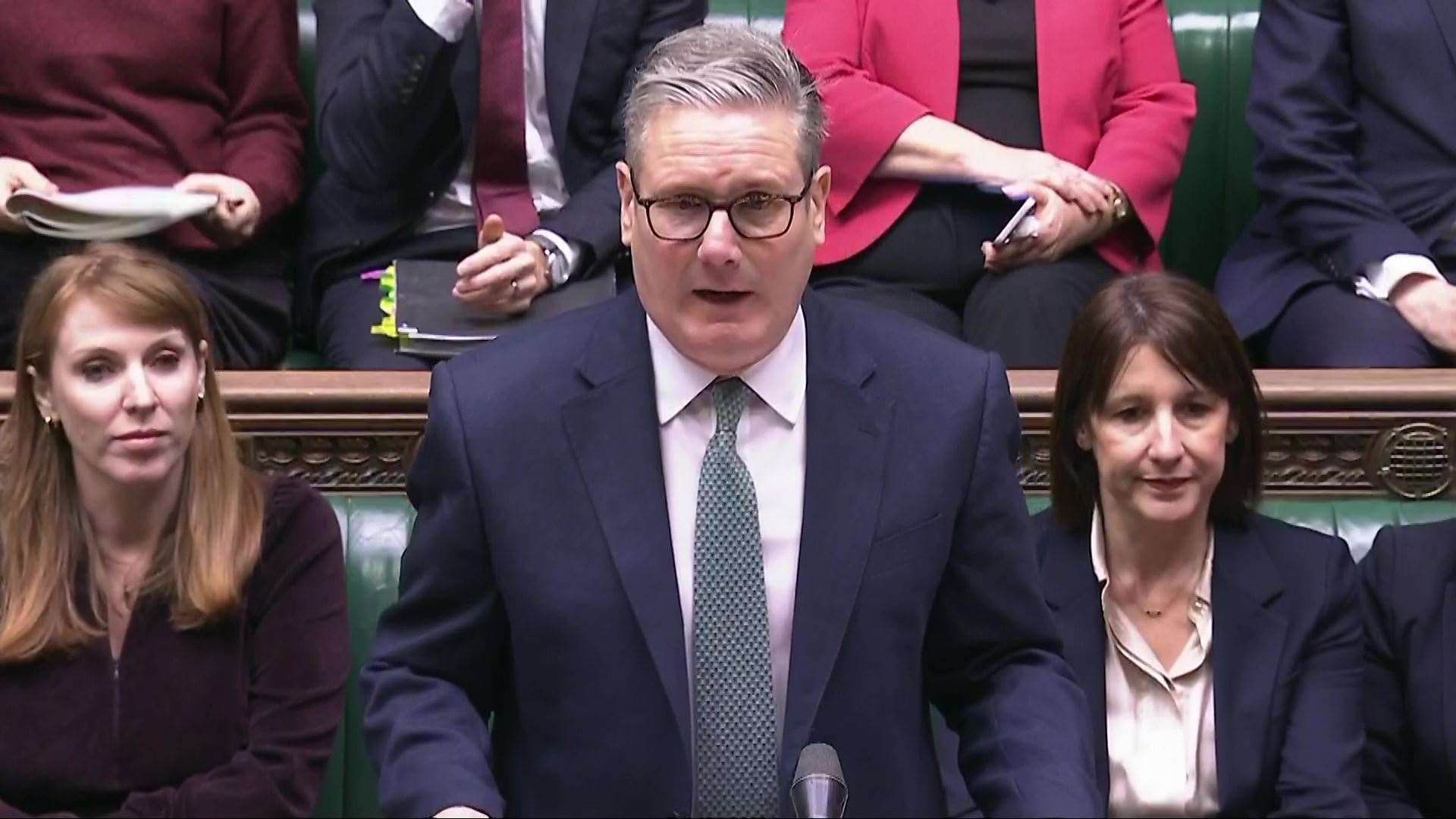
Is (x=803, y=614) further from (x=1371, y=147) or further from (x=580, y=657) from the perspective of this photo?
(x=1371, y=147)

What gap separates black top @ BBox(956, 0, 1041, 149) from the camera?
2.89 meters

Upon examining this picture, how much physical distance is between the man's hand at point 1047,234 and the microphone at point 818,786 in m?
1.51

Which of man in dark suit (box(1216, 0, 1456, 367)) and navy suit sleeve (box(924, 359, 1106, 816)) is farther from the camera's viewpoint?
man in dark suit (box(1216, 0, 1456, 367))

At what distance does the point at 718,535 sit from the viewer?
159 cm

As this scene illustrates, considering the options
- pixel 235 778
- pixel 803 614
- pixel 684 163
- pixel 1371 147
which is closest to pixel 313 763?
pixel 235 778

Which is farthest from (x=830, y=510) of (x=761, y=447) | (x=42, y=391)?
(x=42, y=391)

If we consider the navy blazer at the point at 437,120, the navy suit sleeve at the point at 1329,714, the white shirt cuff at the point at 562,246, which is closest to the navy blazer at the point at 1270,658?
the navy suit sleeve at the point at 1329,714

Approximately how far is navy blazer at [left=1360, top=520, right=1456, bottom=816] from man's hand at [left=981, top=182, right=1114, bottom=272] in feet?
2.24

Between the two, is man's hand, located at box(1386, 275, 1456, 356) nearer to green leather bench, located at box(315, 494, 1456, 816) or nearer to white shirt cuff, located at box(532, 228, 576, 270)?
green leather bench, located at box(315, 494, 1456, 816)

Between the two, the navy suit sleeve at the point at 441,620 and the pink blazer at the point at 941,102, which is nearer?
the navy suit sleeve at the point at 441,620

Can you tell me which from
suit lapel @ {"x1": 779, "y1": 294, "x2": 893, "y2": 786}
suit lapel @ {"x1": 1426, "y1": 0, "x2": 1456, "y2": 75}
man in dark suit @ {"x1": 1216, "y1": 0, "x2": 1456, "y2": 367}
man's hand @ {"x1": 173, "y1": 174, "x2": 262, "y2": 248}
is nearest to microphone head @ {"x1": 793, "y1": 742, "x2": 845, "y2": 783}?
suit lapel @ {"x1": 779, "y1": 294, "x2": 893, "y2": 786}

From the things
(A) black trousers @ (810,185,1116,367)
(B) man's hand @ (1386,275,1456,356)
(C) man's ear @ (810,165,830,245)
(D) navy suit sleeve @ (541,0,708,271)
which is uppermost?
(C) man's ear @ (810,165,830,245)

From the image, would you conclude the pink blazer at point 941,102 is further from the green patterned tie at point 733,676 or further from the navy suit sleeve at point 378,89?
the green patterned tie at point 733,676

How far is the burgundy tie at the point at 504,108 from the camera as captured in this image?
9.35ft
